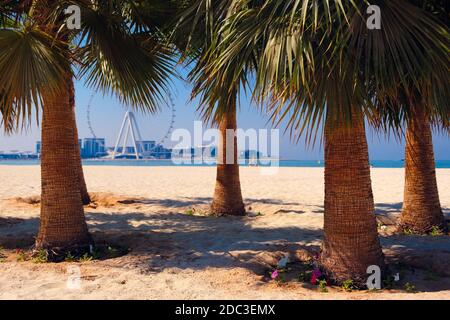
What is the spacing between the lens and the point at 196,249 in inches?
232

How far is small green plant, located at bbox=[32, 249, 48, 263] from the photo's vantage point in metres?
5.34

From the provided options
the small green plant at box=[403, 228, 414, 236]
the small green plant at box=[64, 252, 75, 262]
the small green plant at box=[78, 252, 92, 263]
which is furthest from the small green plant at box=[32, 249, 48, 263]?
the small green plant at box=[403, 228, 414, 236]

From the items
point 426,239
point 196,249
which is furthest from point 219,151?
point 426,239

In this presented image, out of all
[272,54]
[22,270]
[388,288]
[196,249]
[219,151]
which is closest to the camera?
[272,54]

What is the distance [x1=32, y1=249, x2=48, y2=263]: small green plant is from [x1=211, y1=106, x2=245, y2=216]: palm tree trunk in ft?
14.2

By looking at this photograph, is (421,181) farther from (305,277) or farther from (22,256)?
(22,256)

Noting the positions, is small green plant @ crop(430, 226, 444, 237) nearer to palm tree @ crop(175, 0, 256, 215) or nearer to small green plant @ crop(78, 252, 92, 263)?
palm tree @ crop(175, 0, 256, 215)

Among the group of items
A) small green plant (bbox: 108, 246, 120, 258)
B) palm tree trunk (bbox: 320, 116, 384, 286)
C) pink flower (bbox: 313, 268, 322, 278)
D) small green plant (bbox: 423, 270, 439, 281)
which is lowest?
small green plant (bbox: 423, 270, 439, 281)

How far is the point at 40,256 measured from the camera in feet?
17.9

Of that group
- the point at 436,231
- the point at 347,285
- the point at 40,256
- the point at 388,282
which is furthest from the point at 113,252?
the point at 436,231

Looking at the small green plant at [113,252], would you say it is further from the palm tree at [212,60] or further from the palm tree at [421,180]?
the palm tree at [421,180]

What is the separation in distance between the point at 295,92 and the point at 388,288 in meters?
2.45

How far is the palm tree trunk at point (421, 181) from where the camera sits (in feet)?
22.2

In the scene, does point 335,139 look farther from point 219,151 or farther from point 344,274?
point 219,151
